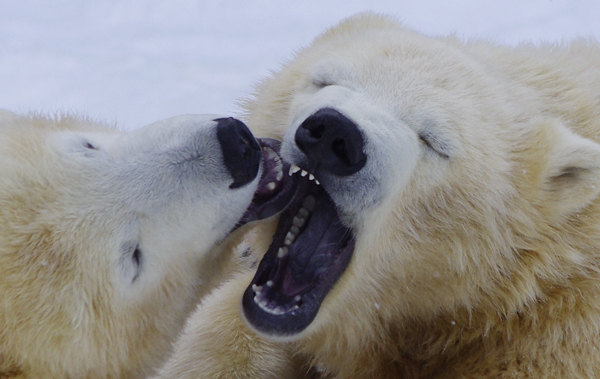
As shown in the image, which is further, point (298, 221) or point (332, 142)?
point (298, 221)

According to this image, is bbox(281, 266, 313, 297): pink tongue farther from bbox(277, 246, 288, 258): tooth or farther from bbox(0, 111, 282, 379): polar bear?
bbox(0, 111, 282, 379): polar bear

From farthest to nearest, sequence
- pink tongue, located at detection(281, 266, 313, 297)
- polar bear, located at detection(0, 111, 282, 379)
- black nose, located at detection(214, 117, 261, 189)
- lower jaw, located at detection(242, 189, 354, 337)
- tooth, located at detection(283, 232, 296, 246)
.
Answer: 1. tooth, located at detection(283, 232, 296, 246)
2. pink tongue, located at detection(281, 266, 313, 297)
3. lower jaw, located at detection(242, 189, 354, 337)
4. black nose, located at detection(214, 117, 261, 189)
5. polar bear, located at detection(0, 111, 282, 379)

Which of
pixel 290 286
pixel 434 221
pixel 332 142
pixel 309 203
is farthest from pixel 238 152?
pixel 434 221

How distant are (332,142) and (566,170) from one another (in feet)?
4.03

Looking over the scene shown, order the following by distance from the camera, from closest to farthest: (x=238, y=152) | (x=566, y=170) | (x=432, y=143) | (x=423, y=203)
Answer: (x=238, y=152)
(x=432, y=143)
(x=423, y=203)
(x=566, y=170)

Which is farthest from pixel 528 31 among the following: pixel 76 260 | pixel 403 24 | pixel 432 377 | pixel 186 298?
pixel 76 260

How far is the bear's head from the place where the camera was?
9.92 ft

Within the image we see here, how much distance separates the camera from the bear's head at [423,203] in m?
3.02

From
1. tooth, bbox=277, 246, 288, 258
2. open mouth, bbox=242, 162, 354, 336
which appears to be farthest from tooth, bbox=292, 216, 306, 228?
tooth, bbox=277, 246, 288, 258

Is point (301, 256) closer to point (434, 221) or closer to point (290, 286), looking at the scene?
point (290, 286)

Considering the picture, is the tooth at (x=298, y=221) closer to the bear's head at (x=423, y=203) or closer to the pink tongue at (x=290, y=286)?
the bear's head at (x=423, y=203)

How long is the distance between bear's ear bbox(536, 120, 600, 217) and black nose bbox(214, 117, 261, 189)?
1.38m

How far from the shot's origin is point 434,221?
3213 mm

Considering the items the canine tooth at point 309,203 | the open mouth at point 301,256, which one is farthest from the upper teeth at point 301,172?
the canine tooth at point 309,203
